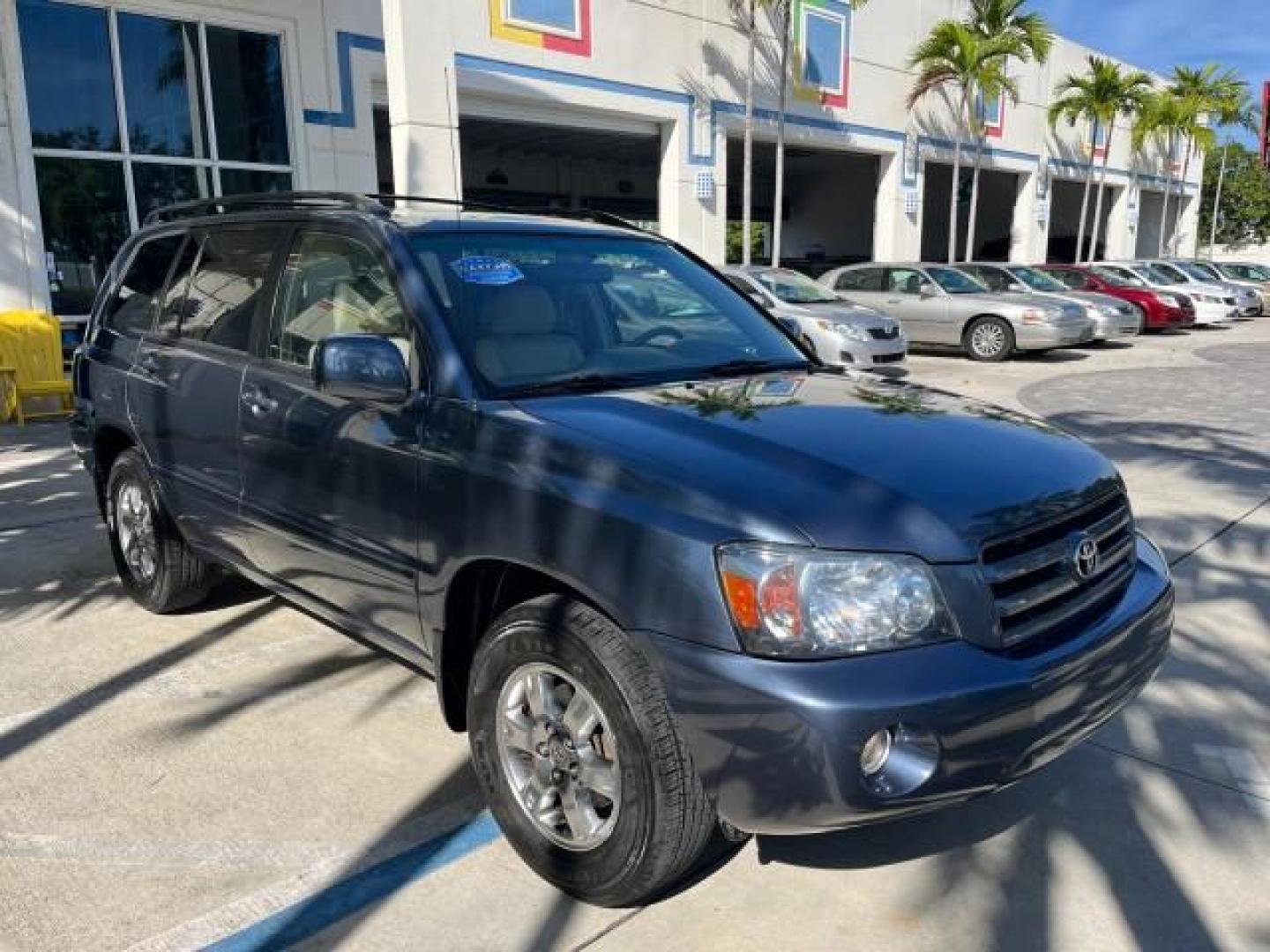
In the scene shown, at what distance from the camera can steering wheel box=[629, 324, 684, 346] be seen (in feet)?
11.7

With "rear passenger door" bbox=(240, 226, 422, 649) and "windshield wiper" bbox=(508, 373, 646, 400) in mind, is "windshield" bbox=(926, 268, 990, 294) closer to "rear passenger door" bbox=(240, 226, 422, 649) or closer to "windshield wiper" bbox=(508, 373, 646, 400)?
"windshield wiper" bbox=(508, 373, 646, 400)

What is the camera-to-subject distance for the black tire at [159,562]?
14.9 ft

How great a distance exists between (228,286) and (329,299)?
31.2 inches

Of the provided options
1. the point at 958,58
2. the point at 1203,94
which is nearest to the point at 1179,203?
the point at 1203,94

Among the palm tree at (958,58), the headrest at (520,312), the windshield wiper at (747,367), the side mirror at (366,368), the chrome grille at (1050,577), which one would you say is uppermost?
the palm tree at (958,58)

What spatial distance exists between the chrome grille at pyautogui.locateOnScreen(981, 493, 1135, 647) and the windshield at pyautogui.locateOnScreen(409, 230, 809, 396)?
50.4 inches

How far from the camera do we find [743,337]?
3.89 m

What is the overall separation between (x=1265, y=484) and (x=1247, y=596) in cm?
283

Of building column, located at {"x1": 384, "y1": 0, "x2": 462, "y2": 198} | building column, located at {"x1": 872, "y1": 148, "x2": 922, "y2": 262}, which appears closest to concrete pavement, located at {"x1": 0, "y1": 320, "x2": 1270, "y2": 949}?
building column, located at {"x1": 384, "y1": 0, "x2": 462, "y2": 198}

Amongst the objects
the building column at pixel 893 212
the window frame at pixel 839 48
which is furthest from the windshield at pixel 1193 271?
the window frame at pixel 839 48

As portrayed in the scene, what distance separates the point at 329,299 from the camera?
3.58 metres

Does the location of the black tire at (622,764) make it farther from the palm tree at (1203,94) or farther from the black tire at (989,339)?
the palm tree at (1203,94)

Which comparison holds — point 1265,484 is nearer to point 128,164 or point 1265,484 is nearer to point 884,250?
point 128,164

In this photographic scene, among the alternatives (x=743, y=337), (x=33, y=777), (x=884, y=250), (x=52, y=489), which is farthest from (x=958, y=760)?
(x=884, y=250)
